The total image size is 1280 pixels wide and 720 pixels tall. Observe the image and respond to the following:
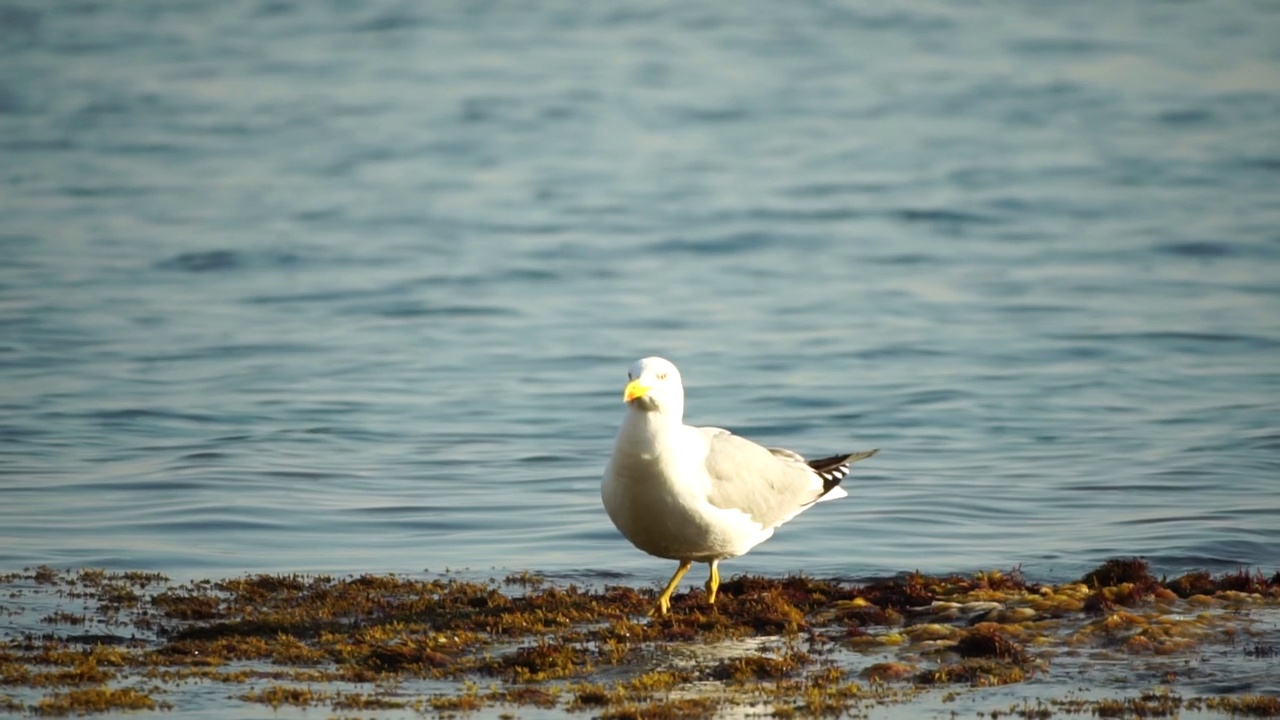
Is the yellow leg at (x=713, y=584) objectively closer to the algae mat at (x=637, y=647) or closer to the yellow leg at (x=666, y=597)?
the algae mat at (x=637, y=647)

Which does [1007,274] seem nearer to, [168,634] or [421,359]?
[421,359]

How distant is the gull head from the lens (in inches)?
343

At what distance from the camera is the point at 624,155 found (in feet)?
126

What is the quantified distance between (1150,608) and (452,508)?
5594 millimetres

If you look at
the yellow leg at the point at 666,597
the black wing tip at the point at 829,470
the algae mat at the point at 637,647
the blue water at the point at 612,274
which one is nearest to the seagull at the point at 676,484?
the yellow leg at the point at 666,597

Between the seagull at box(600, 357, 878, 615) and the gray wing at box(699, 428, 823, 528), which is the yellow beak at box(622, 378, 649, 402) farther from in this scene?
the gray wing at box(699, 428, 823, 528)

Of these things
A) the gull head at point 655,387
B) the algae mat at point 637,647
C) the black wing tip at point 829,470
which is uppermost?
the gull head at point 655,387

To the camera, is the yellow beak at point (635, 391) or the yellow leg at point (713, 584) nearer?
the yellow beak at point (635, 391)

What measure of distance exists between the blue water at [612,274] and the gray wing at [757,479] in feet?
3.02

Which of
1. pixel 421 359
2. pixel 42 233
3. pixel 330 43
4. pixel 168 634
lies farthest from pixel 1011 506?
pixel 330 43

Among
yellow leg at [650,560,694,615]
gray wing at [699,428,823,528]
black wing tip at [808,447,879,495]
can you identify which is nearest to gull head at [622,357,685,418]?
gray wing at [699,428,823,528]

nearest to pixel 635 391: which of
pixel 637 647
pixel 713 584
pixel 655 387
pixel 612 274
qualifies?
pixel 655 387

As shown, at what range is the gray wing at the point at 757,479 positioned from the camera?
30.4ft

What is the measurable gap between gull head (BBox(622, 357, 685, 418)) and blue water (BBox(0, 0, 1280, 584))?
2046 millimetres
